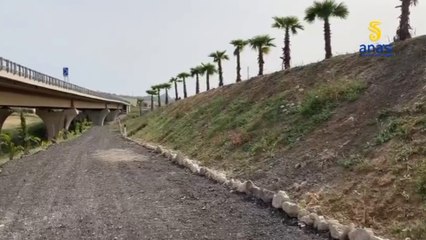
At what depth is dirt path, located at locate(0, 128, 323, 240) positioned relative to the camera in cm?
835

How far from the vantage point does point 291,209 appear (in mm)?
8883

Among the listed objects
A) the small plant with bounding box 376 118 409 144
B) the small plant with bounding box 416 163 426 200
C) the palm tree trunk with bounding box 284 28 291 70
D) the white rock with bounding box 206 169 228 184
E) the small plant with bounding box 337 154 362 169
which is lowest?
the white rock with bounding box 206 169 228 184

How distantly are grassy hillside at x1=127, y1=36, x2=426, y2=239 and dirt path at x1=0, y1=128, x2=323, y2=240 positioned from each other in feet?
4.33

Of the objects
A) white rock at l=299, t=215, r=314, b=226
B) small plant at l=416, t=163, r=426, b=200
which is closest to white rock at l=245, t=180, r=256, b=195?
white rock at l=299, t=215, r=314, b=226

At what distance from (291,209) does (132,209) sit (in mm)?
3905

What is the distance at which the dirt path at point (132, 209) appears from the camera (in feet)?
27.4

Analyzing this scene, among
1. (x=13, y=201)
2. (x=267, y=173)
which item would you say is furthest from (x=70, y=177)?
(x=267, y=173)

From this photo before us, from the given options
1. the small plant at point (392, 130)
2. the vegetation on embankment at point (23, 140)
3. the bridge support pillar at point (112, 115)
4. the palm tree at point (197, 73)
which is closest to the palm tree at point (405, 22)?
the small plant at point (392, 130)

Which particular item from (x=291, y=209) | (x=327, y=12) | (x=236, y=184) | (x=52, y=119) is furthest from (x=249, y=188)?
(x=52, y=119)

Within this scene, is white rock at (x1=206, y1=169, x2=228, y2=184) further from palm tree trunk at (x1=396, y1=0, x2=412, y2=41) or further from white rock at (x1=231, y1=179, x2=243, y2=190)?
palm tree trunk at (x1=396, y1=0, x2=412, y2=41)

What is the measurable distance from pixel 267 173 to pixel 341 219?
4540 millimetres

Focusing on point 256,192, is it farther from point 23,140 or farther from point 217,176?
point 23,140

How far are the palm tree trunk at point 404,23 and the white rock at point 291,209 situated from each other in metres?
14.5

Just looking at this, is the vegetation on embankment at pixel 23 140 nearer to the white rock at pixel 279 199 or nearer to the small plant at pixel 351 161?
the white rock at pixel 279 199
